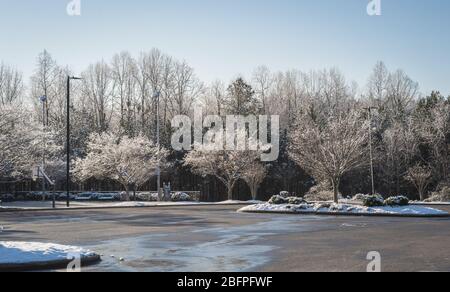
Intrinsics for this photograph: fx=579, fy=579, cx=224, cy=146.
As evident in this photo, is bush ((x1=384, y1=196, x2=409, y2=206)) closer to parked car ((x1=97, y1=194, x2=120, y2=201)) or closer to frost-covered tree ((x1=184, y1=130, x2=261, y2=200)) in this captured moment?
frost-covered tree ((x1=184, y1=130, x2=261, y2=200))

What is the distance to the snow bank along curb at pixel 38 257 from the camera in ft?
39.0

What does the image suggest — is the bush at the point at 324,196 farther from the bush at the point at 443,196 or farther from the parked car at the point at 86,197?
the parked car at the point at 86,197

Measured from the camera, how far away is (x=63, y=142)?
71562 millimetres

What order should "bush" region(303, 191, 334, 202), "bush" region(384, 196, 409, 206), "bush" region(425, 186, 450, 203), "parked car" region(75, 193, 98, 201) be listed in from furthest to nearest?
"parked car" region(75, 193, 98, 201), "bush" region(425, 186, 450, 203), "bush" region(303, 191, 334, 202), "bush" region(384, 196, 409, 206)

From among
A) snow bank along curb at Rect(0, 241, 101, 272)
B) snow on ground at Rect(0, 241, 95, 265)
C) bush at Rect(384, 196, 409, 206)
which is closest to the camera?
snow bank along curb at Rect(0, 241, 101, 272)

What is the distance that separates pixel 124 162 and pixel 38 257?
138 feet

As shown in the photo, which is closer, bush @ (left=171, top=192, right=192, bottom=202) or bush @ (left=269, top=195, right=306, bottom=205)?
bush @ (left=269, top=195, right=306, bottom=205)

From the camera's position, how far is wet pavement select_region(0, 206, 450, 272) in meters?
12.4

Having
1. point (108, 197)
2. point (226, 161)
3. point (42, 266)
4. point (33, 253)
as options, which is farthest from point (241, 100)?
point (42, 266)

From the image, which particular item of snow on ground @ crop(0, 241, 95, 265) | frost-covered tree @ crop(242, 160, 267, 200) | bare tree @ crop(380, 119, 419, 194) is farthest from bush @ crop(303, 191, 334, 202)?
snow on ground @ crop(0, 241, 95, 265)

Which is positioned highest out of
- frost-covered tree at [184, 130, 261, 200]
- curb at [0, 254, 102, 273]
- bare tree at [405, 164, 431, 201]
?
frost-covered tree at [184, 130, 261, 200]

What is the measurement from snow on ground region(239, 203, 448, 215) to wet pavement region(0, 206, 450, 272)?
17.6 feet

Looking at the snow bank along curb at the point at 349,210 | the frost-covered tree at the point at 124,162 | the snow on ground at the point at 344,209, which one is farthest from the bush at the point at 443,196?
the frost-covered tree at the point at 124,162
